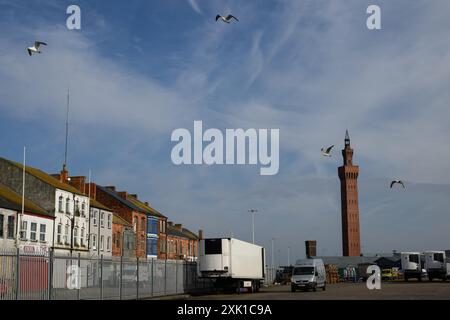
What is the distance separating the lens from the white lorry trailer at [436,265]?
64.3 m

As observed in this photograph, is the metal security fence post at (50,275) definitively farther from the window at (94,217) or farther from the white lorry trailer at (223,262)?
the window at (94,217)

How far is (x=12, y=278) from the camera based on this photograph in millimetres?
25359

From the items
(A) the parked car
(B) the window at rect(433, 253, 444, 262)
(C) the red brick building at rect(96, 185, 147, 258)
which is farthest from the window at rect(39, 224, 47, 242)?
(A) the parked car

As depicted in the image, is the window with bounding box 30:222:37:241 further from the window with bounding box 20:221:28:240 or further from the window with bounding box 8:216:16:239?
the window with bounding box 8:216:16:239

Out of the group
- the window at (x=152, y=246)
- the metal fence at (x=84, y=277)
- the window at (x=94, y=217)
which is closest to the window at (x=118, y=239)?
the window at (x=94, y=217)

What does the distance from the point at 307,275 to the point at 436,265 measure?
25.8m

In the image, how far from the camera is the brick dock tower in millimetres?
147125

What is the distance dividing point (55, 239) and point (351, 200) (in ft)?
337

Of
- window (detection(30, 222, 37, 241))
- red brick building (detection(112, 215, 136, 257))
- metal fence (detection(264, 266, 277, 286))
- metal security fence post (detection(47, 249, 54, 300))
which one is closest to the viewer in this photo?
metal security fence post (detection(47, 249, 54, 300))

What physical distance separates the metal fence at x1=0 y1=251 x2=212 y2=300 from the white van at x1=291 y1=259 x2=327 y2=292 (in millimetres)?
8252

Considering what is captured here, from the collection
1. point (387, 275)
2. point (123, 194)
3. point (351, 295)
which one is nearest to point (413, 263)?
point (387, 275)

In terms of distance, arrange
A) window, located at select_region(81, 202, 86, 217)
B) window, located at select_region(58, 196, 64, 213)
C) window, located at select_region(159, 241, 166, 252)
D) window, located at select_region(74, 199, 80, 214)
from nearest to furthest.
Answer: window, located at select_region(58, 196, 64, 213)
window, located at select_region(74, 199, 80, 214)
window, located at select_region(81, 202, 86, 217)
window, located at select_region(159, 241, 166, 252)

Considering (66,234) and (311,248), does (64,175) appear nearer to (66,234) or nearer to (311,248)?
(66,234)
